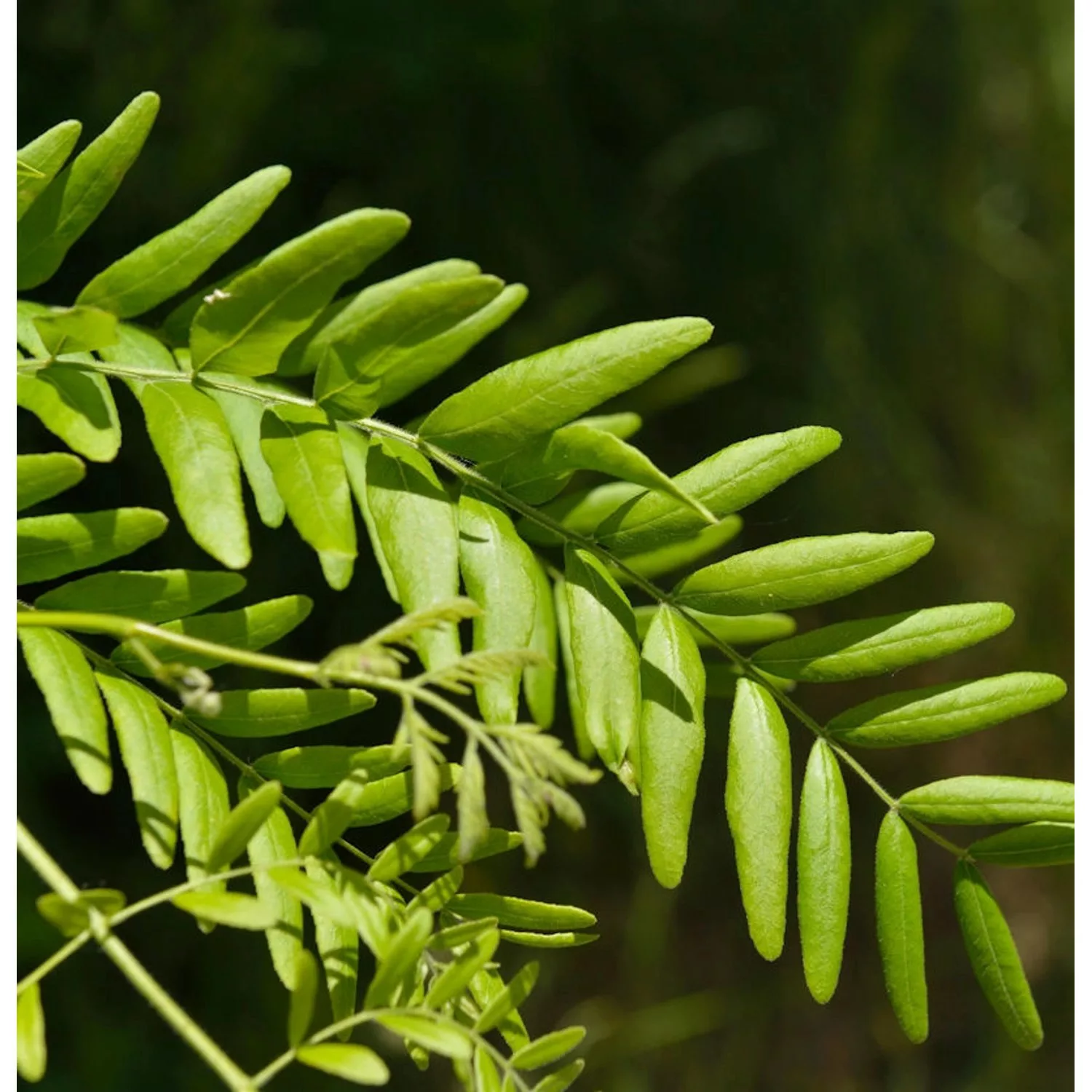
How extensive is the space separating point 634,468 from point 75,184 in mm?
385

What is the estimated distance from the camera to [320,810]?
601mm

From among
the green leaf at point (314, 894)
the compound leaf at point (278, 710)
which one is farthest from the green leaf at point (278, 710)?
the green leaf at point (314, 894)

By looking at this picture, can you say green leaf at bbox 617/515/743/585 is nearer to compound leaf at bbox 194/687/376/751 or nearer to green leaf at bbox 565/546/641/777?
green leaf at bbox 565/546/641/777

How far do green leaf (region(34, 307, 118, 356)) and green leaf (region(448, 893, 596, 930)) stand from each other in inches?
13.8

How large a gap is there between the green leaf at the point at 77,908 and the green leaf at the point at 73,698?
6 centimetres

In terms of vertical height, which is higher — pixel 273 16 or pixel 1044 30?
pixel 273 16

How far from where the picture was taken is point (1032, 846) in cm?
71

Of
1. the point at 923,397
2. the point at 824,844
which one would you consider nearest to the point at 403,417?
the point at 824,844

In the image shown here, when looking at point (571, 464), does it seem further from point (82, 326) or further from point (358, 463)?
point (82, 326)

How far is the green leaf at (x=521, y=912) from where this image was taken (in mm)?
648

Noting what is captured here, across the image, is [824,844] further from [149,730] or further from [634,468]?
[149,730]

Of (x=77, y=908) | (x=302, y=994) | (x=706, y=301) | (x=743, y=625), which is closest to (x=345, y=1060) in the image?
(x=302, y=994)

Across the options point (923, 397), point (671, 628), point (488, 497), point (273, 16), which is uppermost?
point (273, 16)

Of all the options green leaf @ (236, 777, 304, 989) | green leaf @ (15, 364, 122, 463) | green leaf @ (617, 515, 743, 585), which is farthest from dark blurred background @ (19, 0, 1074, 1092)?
green leaf @ (236, 777, 304, 989)
